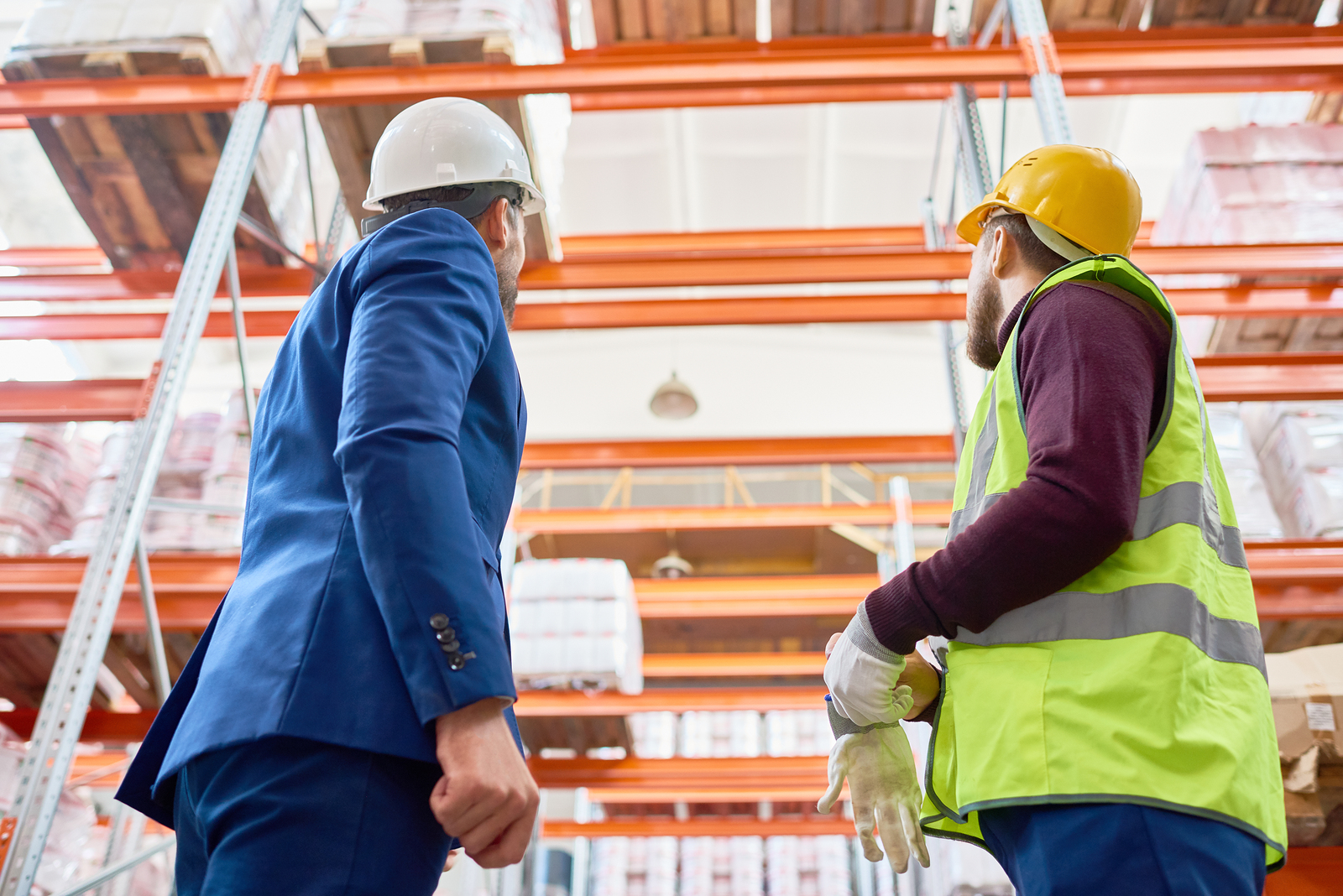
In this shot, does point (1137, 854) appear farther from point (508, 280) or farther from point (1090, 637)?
point (508, 280)

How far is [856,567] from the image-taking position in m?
14.9

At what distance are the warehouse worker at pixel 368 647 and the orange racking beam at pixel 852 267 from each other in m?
3.42

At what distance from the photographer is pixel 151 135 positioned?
5195mm

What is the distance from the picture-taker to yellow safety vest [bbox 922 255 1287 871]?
1.34 m

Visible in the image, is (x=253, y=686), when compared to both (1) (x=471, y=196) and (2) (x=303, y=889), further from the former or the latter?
(1) (x=471, y=196)

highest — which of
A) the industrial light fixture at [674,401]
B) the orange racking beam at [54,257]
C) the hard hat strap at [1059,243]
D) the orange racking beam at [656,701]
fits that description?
the industrial light fixture at [674,401]

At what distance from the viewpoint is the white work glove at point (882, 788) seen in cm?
186

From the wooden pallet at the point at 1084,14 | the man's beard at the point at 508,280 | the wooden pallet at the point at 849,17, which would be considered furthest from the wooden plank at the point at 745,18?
the man's beard at the point at 508,280

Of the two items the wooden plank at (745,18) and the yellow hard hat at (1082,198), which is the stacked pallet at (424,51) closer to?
the wooden plank at (745,18)

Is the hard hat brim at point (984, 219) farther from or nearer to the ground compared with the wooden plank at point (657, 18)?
nearer to the ground

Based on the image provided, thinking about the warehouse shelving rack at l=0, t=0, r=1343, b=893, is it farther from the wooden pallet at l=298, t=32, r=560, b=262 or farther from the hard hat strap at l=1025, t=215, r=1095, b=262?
the hard hat strap at l=1025, t=215, r=1095, b=262

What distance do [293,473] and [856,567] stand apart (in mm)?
13893

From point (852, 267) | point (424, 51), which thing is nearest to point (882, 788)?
point (852, 267)

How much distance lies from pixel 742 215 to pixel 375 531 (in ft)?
48.7
